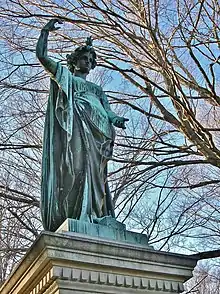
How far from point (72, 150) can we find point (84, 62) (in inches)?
40.5

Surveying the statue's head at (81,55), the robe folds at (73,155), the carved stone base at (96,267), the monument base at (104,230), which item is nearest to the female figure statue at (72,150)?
the robe folds at (73,155)

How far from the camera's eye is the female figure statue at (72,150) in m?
4.20

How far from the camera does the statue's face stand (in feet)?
15.9

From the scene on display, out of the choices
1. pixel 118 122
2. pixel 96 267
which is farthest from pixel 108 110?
pixel 96 267

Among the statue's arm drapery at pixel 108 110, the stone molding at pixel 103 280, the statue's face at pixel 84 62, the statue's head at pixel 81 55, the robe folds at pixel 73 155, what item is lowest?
the stone molding at pixel 103 280

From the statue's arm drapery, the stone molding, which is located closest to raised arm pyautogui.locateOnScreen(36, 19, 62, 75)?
the statue's arm drapery

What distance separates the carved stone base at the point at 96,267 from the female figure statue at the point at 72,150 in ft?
1.62

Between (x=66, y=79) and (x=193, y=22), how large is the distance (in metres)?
4.31

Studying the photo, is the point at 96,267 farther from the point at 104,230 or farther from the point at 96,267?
the point at 104,230

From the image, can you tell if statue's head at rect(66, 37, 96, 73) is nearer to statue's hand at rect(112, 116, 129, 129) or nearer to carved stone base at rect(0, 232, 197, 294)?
statue's hand at rect(112, 116, 129, 129)

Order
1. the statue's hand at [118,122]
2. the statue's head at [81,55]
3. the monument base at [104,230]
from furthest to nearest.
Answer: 1. the statue's head at [81,55]
2. the statue's hand at [118,122]
3. the monument base at [104,230]

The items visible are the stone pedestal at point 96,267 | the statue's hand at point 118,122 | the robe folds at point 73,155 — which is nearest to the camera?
the stone pedestal at point 96,267

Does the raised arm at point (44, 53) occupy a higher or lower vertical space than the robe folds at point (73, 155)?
higher

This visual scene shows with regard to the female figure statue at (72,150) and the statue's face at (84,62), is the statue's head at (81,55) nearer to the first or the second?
the statue's face at (84,62)
